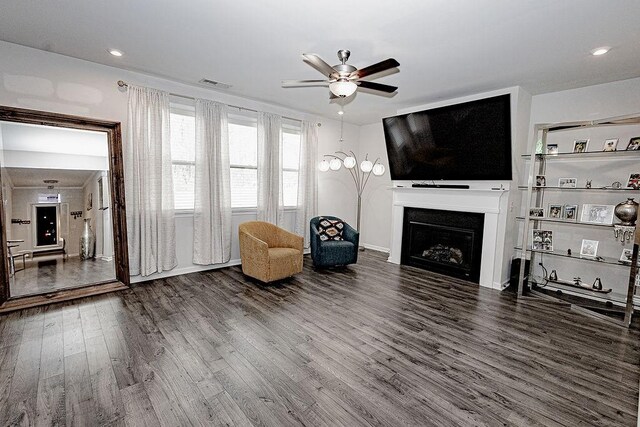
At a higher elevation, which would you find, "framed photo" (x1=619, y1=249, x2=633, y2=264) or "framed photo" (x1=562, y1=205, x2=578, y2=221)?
"framed photo" (x1=562, y1=205, x2=578, y2=221)

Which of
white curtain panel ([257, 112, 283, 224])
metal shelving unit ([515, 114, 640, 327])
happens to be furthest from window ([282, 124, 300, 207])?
metal shelving unit ([515, 114, 640, 327])

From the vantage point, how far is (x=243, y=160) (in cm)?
502

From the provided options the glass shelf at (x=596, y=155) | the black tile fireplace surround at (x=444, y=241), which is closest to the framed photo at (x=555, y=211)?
the glass shelf at (x=596, y=155)

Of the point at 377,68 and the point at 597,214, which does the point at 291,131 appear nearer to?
the point at 377,68

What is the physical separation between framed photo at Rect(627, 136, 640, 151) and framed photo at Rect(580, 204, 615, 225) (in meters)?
0.72

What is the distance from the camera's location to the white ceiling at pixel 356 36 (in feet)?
7.66

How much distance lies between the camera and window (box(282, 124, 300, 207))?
5.60 m

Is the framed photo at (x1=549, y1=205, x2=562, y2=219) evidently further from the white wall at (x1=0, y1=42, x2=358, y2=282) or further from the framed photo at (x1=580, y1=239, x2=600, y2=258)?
the white wall at (x1=0, y1=42, x2=358, y2=282)

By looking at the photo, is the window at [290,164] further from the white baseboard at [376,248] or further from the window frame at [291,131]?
the white baseboard at [376,248]

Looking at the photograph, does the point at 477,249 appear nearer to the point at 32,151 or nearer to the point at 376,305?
the point at 376,305

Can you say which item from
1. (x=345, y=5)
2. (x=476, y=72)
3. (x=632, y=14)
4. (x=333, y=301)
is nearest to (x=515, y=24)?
(x=632, y=14)

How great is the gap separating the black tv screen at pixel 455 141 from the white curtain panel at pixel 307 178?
4.85ft

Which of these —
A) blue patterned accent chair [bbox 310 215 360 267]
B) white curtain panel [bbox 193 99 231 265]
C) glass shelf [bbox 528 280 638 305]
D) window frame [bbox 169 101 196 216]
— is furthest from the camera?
blue patterned accent chair [bbox 310 215 360 267]

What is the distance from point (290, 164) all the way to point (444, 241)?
322cm
